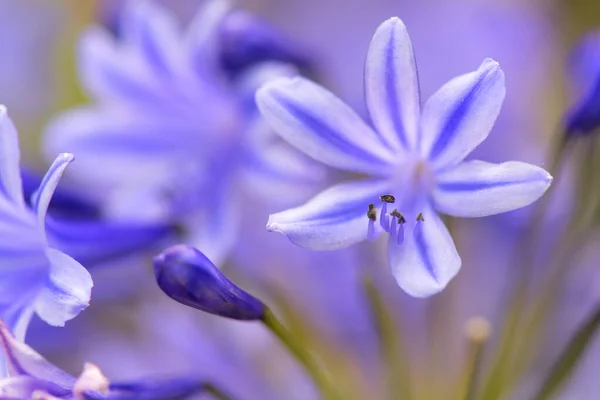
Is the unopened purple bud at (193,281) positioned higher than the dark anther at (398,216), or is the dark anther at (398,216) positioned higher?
the dark anther at (398,216)

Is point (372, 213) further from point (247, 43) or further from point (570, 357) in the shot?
point (247, 43)

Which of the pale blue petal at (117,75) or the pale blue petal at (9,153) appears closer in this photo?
the pale blue petal at (9,153)

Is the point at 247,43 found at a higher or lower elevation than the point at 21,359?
higher

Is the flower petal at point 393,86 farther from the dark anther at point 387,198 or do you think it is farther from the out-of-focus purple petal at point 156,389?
the out-of-focus purple petal at point 156,389

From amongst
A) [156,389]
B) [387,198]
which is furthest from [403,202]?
[156,389]

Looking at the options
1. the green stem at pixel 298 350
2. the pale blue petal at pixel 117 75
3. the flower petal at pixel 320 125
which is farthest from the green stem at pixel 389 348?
the pale blue petal at pixel 117 75

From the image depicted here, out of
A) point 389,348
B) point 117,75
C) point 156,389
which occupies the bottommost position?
point 156,389

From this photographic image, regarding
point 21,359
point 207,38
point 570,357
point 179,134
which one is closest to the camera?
point 21,359
